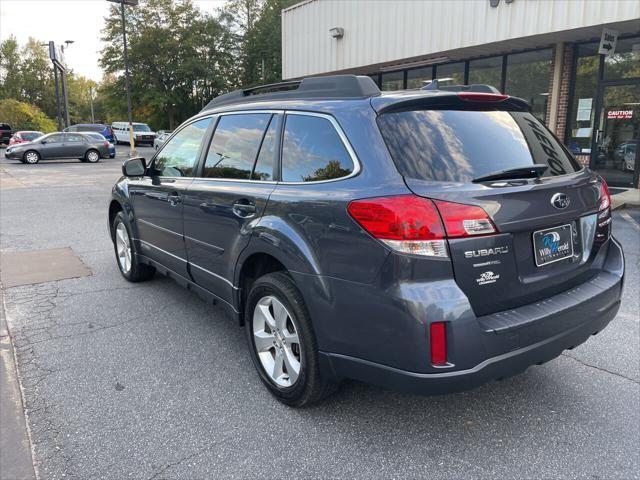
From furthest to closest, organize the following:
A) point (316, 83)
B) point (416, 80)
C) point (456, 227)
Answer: point (416, 80)
point (316, 83)
point (456, 227)

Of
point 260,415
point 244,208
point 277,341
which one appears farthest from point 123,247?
point 260,415

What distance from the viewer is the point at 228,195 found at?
10.7 ft

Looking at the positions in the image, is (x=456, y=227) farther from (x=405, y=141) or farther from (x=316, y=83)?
(x=316, y=83)

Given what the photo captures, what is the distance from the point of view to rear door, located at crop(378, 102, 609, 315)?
2254 millimetres

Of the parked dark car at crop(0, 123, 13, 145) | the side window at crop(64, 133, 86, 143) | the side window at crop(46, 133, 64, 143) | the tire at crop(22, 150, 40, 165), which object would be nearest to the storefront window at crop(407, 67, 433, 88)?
the side window at crop(64, 133, 86, 143)

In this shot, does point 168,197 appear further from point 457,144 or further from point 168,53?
point 168,53

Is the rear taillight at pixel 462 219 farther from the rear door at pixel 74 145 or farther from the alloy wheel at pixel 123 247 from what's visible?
the rear door at pixel 74 145

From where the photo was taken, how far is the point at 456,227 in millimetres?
2201

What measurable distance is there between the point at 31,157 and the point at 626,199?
76.0 feet

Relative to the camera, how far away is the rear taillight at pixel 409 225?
218 cm

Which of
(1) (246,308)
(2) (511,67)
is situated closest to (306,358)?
(1) (246,308)

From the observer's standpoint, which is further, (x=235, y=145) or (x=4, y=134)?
(x=4, y=134)

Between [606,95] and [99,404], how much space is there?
1267 centimetres

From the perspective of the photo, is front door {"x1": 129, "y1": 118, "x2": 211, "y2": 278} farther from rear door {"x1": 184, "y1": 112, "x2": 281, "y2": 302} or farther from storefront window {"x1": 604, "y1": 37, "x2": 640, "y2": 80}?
storefront window {"x1": 604, "y1": 37, "x2": 640, "y2": 80}
